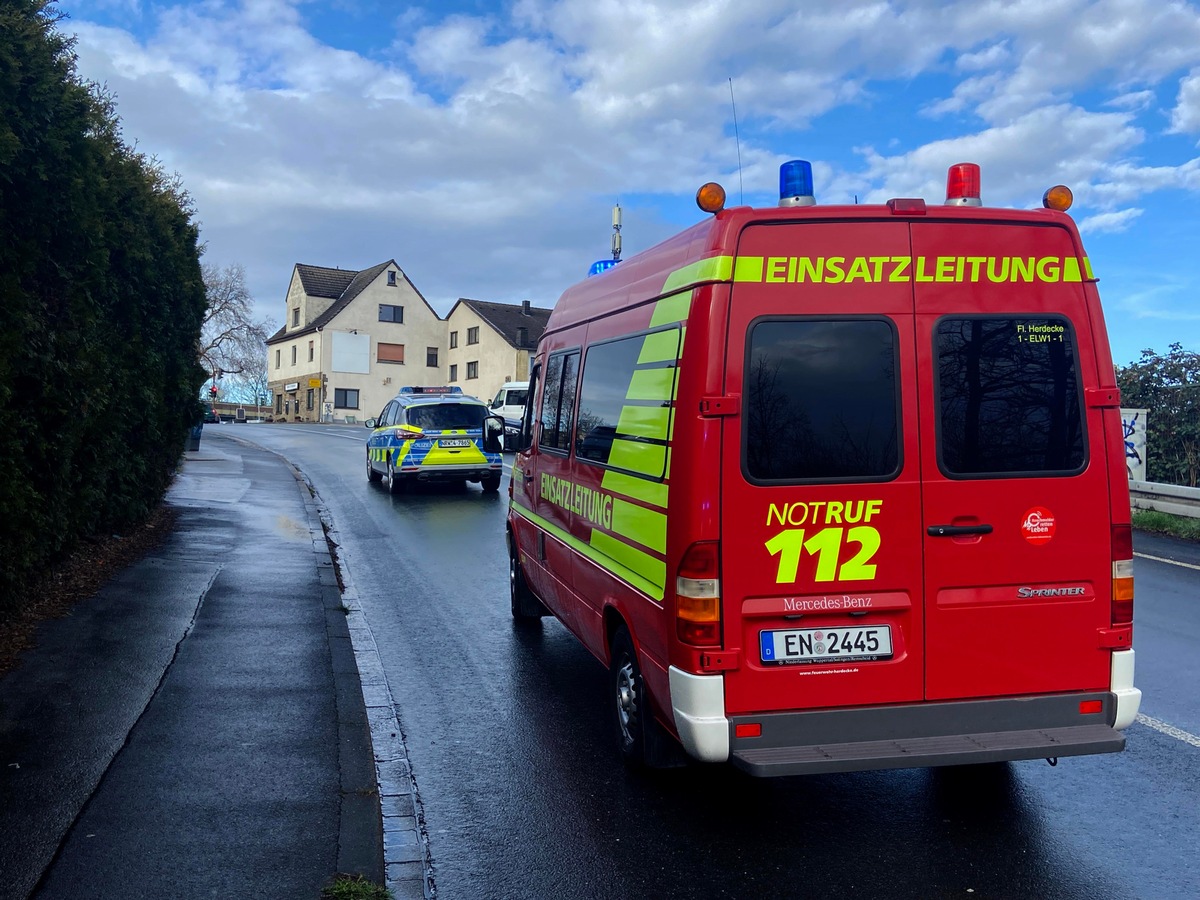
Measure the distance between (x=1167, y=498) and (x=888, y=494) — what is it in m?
12.7

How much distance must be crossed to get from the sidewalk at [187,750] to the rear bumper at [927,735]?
1586 mm

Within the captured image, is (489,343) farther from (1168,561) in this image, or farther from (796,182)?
(796,182)

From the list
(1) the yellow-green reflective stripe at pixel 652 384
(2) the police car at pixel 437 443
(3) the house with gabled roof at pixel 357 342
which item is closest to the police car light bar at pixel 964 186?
(1) the yellow-green reflective stripe at pixel 652 384

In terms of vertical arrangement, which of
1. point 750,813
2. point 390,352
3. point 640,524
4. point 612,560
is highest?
point 390,352

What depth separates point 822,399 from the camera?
414 cm

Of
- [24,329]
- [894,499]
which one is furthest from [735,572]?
[24,329]

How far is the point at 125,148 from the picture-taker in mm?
11094

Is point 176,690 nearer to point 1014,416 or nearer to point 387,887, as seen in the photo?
point 387,887

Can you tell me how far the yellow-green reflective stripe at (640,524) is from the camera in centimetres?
427

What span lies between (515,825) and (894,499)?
6.90ft

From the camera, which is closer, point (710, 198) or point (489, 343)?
point (710, 198)

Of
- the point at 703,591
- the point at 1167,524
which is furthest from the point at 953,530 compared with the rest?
the point at 1167,524

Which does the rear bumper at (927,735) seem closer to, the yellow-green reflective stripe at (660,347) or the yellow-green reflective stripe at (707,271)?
the yellow-green reflective stripe at (660,347)

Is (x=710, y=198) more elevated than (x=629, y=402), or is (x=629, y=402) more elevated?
(x=710, y=198)
